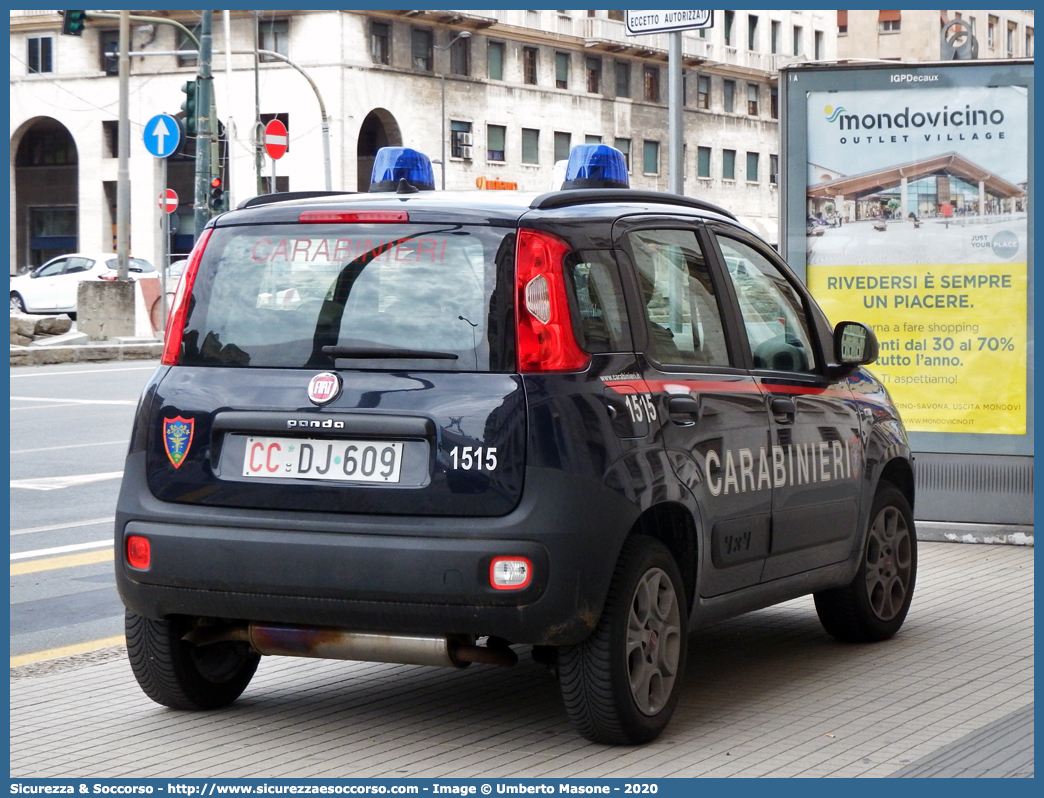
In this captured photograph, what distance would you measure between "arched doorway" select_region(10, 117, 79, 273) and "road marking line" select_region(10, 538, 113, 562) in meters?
59.3

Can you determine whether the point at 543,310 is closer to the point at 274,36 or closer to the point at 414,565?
the point at 414,565

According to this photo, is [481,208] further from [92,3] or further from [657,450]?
[92,3]

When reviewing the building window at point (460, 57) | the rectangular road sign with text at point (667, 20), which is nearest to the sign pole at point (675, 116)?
the rectangular road sign with text at point (667, 20)

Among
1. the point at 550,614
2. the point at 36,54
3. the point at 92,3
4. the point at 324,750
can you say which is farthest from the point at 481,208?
the point at 36,54

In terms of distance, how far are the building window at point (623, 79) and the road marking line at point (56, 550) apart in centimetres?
6381

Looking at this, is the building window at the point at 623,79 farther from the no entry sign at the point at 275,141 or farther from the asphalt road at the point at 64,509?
the asphalt road at the point at 64,509

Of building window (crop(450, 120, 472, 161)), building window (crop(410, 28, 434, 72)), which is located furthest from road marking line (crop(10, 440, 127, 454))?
building window (crop(450, 120, 472, 161))

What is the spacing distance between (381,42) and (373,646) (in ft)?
191

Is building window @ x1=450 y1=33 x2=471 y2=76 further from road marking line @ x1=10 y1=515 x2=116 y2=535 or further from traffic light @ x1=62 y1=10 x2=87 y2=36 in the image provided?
road marking line @ x1=10 y1=515 x2=116 y2=535

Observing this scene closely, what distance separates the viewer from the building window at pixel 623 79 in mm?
71875

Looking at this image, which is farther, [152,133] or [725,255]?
[152,133]

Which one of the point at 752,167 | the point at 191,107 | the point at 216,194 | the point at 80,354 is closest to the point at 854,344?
the point at 216,194

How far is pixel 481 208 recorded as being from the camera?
5.23 meters
